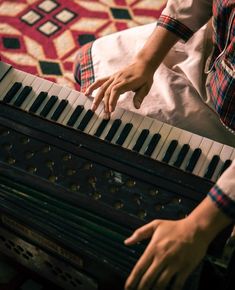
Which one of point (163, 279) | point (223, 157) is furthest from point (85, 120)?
point (163, 279)

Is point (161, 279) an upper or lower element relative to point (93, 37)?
upper

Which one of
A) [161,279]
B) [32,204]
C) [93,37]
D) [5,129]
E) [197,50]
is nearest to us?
[161,279]

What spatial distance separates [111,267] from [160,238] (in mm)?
124

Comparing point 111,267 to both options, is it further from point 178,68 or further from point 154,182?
point 178,68

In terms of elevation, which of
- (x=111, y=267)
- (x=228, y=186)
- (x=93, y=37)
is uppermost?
(x=228, y=186)

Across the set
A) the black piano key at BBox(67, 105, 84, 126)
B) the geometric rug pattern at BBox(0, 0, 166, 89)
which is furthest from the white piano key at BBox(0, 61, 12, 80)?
the geometric rug pattern at BBox(0, 0, 166, 89)

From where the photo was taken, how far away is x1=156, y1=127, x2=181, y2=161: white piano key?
40.8 inches

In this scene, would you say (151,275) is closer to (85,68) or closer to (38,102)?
(38,102)

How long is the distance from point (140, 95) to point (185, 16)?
25 centimetres

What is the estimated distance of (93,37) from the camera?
7.27 feet

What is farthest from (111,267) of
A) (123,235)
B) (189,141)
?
(189,141)

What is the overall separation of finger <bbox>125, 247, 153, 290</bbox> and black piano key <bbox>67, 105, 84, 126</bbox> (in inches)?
16.1

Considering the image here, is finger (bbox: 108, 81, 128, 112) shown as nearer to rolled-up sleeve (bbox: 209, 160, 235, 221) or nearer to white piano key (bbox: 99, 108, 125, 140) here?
white piano key (bbox: 99, 108, 125, 140)

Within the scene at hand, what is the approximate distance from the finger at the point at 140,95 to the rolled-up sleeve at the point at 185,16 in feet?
0.60
